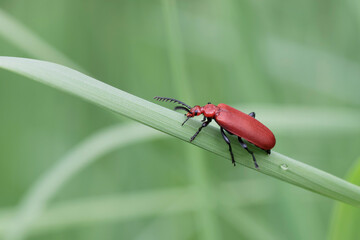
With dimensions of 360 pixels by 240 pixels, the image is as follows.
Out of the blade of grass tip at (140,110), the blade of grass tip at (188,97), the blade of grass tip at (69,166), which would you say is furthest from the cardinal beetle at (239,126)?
the blade of grass tip at (69,166)

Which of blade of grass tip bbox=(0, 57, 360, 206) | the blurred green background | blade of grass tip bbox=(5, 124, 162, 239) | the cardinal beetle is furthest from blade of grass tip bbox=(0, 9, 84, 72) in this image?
blade of grass tip bbox=(0, 57, 360, 206)

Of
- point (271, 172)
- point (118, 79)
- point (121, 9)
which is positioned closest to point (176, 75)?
point (271, 172)

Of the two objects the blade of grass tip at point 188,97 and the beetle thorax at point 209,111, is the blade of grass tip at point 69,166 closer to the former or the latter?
the blade of grass tip at point 188,97

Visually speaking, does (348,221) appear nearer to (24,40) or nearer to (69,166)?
(69,166)

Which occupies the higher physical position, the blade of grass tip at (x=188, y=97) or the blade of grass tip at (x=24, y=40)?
the blade of grass tip at (x=24, y=40)

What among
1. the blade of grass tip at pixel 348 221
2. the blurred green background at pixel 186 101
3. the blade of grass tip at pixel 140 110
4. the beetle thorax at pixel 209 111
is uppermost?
the blurred green background at pixel 186 101

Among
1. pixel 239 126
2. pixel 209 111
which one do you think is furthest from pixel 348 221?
pixel 209 111

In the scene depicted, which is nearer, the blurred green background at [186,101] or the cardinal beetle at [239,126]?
the cardinal beetle at [239,126]

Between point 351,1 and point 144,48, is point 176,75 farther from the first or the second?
point 144,48
